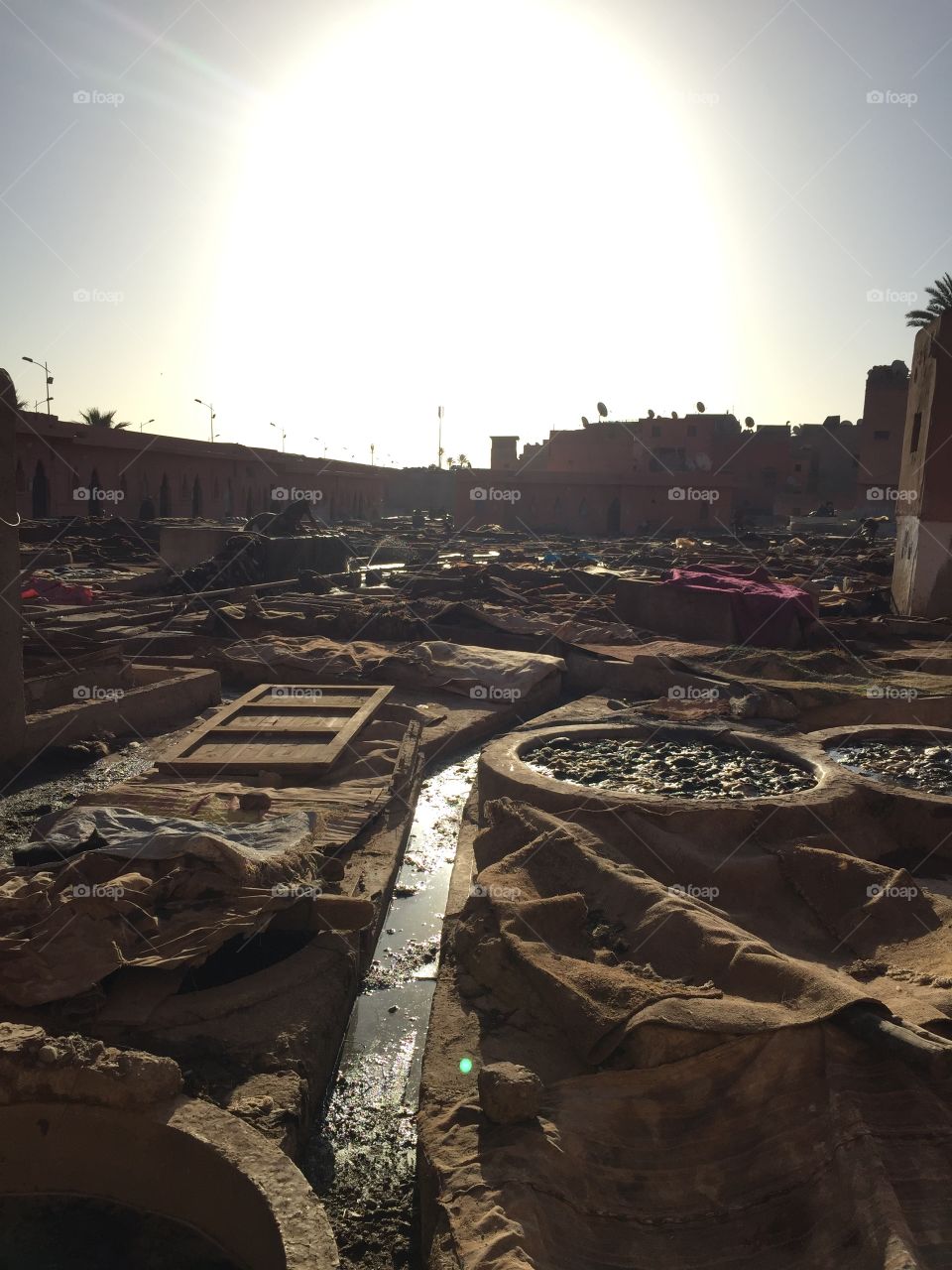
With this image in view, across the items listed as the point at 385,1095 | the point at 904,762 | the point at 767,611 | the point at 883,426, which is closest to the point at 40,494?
the point at 767,611

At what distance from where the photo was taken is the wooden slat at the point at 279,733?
786cm

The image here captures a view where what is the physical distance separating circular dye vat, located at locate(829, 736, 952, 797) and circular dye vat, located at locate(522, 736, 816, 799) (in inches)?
23.6

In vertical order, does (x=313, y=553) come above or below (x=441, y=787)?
above

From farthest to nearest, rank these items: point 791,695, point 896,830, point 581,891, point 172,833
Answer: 1. point 791,695
2. point 896,830
3. point 581,891
4. point 172,833

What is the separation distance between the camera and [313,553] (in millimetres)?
24406

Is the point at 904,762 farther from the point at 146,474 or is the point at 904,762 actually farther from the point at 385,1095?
the point at 146,474

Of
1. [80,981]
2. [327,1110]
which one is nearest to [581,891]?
[327,1110]

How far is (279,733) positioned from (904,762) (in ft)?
→ 17.5

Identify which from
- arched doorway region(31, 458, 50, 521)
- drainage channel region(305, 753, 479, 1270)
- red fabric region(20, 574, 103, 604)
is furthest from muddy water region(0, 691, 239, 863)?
arched doorway region(31, 458, 50, 521)

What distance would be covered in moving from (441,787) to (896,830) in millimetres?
4211

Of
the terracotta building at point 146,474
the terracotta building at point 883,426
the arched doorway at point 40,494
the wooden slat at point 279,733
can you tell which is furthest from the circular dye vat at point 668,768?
the terracotta building at point 883,426

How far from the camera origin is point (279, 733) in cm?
887

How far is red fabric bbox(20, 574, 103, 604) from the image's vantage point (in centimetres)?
1741

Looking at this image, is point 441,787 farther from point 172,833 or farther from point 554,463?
point 554,463
